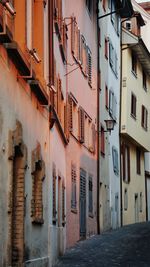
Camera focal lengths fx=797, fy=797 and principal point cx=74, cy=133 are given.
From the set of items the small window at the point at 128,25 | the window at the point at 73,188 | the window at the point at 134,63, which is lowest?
the window at the point at 73,188

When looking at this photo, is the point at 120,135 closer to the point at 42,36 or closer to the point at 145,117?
the point at 145,117

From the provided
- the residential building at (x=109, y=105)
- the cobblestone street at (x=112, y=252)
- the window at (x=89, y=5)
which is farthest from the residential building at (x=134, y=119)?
the cobblestone street at (x=112, y=252)

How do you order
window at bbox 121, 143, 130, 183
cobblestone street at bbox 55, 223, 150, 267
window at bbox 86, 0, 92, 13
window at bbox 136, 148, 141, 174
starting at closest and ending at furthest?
Answer: cobblestone street at bbox 55, 223, 150, 267 → window at bbox 86, 0, 92, 13 → window at bbox 121, 143, 130, 183 → window at bbox 136, 148, 141, 174

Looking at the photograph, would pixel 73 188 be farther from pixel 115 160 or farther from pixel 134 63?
pixel 134 63

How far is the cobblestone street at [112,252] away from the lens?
1828 centimetres

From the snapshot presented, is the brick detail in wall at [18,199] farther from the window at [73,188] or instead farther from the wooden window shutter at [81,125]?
the wooden window shutter at [81,125]

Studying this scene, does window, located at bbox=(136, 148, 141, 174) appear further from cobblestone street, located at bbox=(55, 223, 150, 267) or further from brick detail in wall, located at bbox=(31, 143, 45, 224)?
brick detail in wall, located at bbox=(31, 143, 45, 224)

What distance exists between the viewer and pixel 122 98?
4094 centimetres

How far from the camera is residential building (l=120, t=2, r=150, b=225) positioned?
41094 mm

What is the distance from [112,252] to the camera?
21484 mm

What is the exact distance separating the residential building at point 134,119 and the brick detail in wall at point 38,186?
80.9ft

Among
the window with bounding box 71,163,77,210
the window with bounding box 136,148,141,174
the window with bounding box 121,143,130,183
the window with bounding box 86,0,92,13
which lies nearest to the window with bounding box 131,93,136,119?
the window with bounding box 121,143,130,183

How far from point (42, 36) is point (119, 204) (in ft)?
79.8

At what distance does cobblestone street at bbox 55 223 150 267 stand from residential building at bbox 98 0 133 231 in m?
6.76
